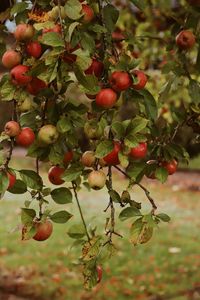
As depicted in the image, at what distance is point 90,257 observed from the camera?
1.79m

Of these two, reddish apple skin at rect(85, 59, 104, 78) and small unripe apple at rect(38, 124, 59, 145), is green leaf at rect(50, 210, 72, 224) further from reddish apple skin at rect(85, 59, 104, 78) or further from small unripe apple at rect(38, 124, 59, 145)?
reddish apple skin at rect(85, 59, 104, 78)


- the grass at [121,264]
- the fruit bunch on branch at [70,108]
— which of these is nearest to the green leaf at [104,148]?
the fruit bunch on branch at [70,108]

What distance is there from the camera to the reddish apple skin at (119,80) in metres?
1.65

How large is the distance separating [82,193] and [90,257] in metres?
10.7

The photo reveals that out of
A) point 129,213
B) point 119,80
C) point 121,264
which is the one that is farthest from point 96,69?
point 121,264

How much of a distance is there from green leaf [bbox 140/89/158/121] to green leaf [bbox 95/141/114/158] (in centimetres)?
29

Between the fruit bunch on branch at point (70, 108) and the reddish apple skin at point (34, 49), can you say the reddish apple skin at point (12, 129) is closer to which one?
the fruit bunch on branch at point (70, 108)

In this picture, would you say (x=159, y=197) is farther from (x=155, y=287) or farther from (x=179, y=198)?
(x=155, y=287)


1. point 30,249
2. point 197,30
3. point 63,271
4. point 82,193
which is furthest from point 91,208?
point 197,30

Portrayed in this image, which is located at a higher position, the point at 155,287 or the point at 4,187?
the point at 4,187

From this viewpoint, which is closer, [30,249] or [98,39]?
[98,39]

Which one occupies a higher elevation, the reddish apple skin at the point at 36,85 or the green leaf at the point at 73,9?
the green leaf at the point at 73,9

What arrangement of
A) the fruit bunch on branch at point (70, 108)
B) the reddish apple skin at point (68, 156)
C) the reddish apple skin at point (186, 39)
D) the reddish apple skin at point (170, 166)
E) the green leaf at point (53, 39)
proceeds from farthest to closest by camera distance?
the reddish apple skin at point (186, 39), the reddish apple skin at point (170, 166), the reddish apple skin at point (68, 156), the fruit bunch on branch at point (70, 108), the green leaf at point (53, 39)

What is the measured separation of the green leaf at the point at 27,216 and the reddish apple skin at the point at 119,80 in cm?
46
